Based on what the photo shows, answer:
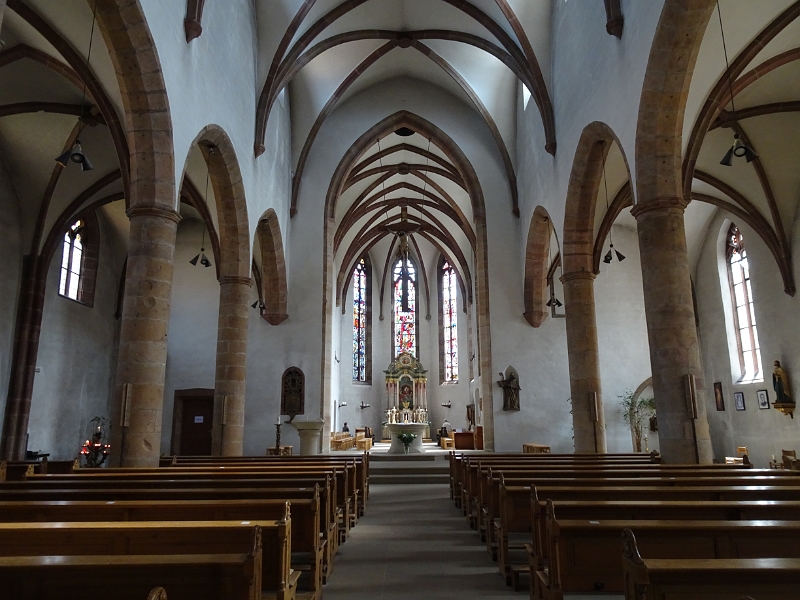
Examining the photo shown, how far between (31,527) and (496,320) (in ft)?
55.9

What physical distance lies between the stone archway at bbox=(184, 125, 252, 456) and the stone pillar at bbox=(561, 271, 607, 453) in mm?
7921

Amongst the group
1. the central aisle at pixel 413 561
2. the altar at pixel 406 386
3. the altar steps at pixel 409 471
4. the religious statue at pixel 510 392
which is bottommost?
the central aisle at pixel 413 561

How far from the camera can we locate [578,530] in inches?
141

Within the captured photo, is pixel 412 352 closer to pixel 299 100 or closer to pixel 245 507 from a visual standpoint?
pixel 299 100

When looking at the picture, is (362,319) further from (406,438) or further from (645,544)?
(645,544)

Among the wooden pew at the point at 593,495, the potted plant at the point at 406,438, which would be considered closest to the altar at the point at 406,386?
the potted plant at the point at 406,438

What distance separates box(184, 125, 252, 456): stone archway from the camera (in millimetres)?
13500

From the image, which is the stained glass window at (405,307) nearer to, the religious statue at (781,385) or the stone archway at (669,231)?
the religious statue at (781,385)

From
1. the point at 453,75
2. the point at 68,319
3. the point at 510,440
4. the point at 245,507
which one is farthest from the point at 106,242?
the point at 245,507

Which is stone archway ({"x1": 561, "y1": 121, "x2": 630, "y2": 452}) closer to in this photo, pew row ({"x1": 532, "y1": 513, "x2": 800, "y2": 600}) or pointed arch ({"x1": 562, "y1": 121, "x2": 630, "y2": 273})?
pointed arch ({"x1": 562, "y1": 121, "x2": 630, "y2": 273})

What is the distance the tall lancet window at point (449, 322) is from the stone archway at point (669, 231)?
23.0 metres

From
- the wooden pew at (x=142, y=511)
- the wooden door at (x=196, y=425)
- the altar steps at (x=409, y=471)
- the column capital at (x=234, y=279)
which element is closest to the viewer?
the wooden pew at (x=142, y=511)

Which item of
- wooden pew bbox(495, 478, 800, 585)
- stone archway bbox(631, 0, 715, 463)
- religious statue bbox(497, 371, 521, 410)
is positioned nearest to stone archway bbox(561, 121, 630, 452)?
stone archway bbox(631, 0, 715, 463)

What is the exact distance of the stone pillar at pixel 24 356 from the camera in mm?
15219
